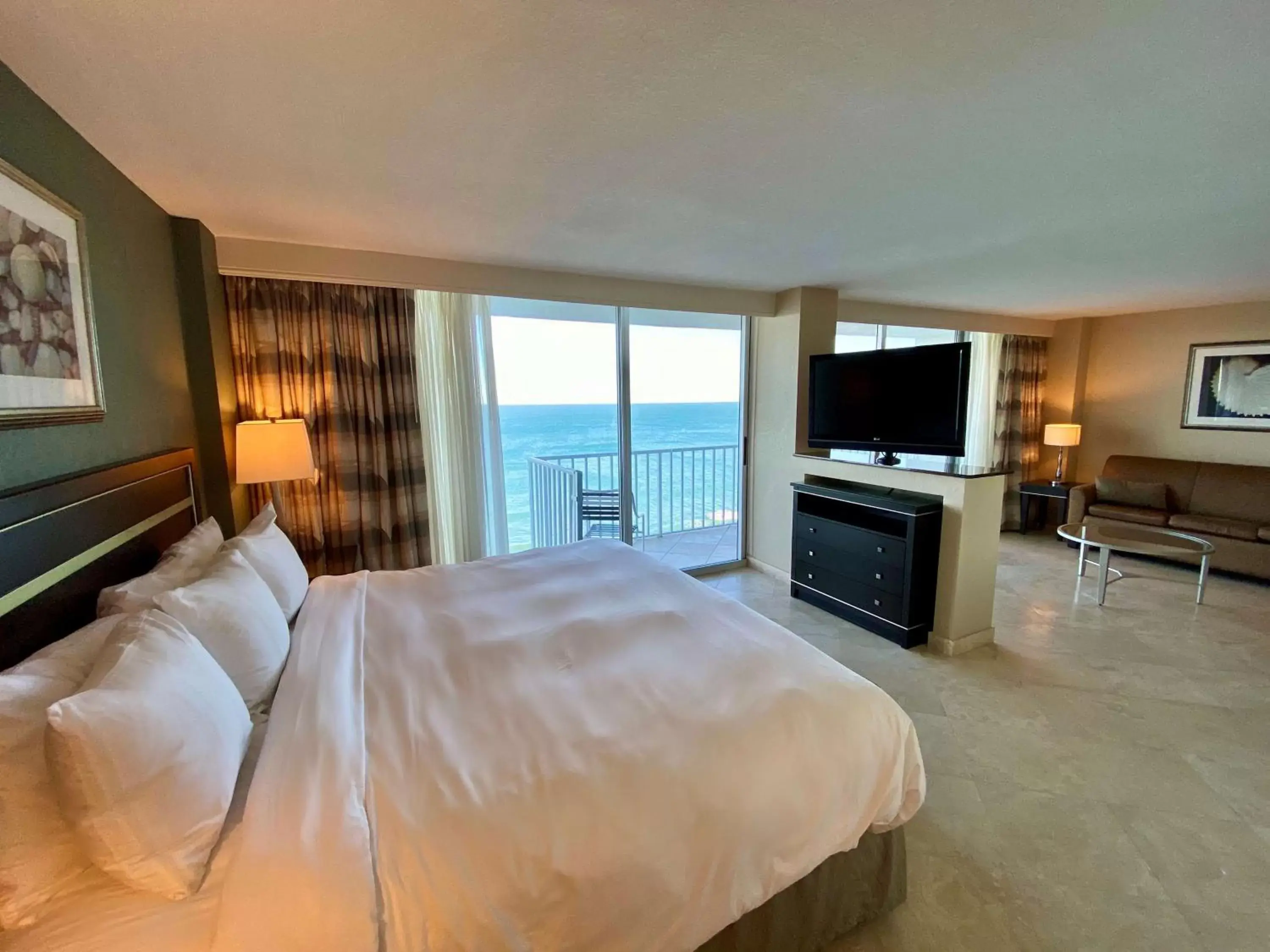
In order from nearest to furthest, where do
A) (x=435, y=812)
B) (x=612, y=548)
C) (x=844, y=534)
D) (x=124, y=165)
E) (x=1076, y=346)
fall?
(x=435, y=812), (x=124, y=165), (x=612, y=548), (x=844, y=534), (x=1076, y=346)

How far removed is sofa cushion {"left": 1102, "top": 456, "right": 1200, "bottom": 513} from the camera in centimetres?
463

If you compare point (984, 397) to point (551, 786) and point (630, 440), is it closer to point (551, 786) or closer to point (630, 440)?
point (630, 440)

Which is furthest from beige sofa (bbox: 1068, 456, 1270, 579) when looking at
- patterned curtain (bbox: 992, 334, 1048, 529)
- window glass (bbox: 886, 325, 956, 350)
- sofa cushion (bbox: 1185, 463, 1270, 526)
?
window glass (bbox: 886, 325, 956, 350)

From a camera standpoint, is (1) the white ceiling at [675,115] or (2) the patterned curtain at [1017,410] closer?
(1) the white ceiling at [675,115]

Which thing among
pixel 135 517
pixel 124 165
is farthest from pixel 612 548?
pixel 124 165

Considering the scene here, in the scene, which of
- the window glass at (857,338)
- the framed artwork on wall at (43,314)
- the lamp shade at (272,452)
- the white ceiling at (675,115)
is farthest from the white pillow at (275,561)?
the window glass at (857,338)

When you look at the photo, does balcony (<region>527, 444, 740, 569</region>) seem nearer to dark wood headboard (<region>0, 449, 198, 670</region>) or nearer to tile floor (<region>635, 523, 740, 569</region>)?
tile floor (<region>635, 523, 740, 569</region>)

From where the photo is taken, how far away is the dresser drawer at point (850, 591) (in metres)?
3.24

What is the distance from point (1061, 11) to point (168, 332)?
3.16 m

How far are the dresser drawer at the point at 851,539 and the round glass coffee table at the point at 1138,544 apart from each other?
5.95ft

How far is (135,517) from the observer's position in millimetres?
1735

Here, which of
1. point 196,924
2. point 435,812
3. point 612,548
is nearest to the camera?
point 196,924

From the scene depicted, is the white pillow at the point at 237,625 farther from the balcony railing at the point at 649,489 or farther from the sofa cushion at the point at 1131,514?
the sofa cushion at the point at 1131,514

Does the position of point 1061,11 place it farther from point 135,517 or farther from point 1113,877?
point 135,517
